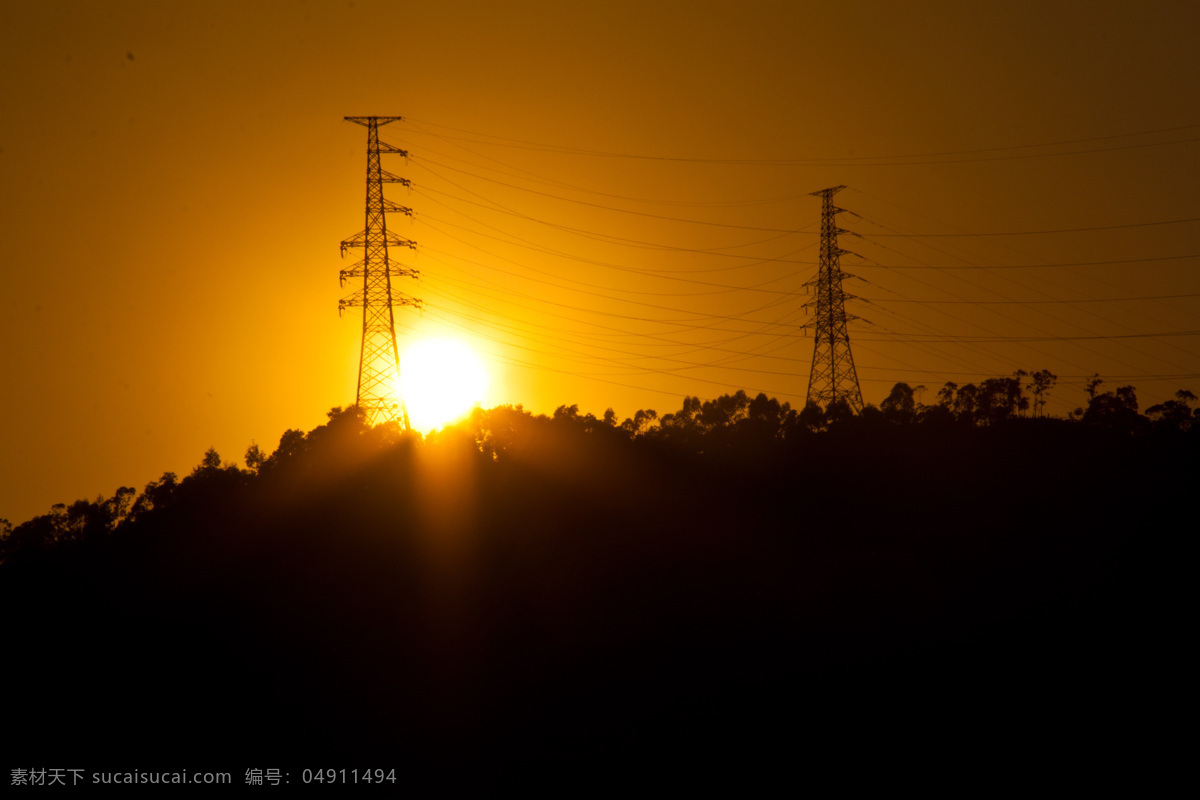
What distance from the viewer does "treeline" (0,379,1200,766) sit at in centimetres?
4856

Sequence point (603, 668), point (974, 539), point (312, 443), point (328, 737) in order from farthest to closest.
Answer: point (312, 443)
point (974, 539)
point (603, 668)
point (328, 737)

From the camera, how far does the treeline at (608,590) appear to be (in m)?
48.6

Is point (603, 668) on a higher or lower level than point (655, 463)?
lower

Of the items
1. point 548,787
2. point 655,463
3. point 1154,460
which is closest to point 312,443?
point 655,463

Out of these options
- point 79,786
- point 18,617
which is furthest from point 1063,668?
point 18,617

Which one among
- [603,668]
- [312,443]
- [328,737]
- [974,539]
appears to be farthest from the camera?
[312,443]

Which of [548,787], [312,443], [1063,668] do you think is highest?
[312,443]

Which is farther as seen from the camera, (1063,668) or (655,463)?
(655,463)

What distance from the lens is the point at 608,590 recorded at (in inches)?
2317

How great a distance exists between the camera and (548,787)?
147ft

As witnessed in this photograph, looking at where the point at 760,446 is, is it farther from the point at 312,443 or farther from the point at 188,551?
the point at 188,551

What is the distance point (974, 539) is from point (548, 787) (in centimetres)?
2769

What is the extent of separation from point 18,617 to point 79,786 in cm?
1929

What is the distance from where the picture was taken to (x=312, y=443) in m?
72.2
